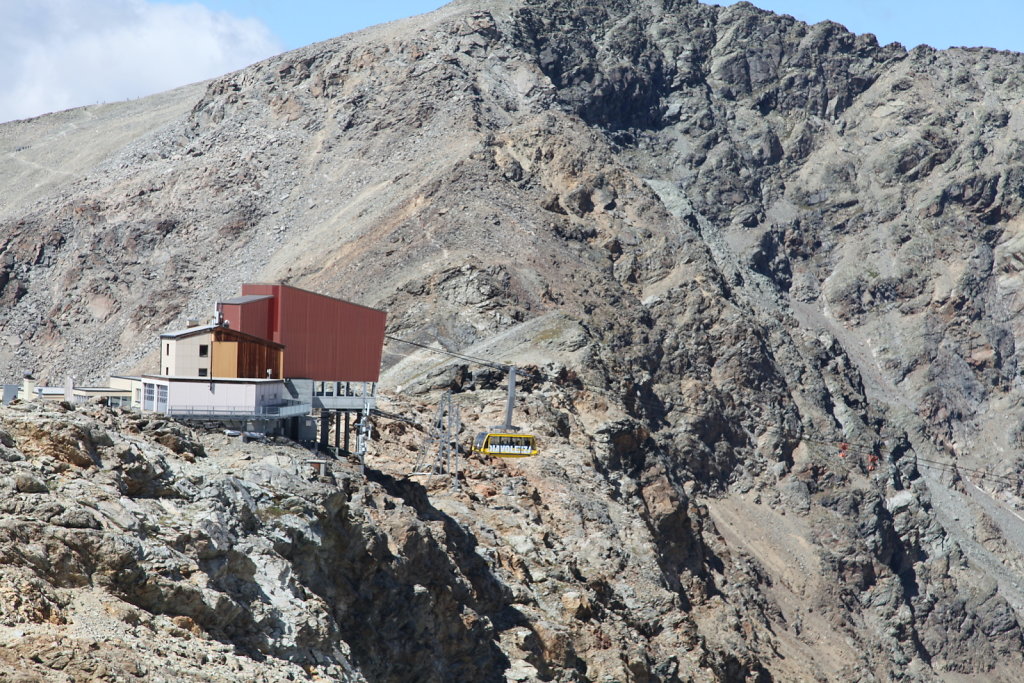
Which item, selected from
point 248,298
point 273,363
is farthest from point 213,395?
point 248,298

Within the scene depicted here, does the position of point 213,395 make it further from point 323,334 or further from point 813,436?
point 813,436

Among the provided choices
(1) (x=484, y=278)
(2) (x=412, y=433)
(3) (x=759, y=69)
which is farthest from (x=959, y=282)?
(2) (x=412, y=433)

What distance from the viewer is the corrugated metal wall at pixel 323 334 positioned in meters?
43.2

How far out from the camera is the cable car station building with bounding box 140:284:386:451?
126 ft

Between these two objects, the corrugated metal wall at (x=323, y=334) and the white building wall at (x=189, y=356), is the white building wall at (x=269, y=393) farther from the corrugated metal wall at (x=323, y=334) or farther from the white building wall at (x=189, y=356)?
the corrugated metal wall at (x=323, y=334)

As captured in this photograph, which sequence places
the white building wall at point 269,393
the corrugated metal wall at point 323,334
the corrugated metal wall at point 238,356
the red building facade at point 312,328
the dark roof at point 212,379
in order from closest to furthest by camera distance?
the dark roof at point 212,379
the white building wall at point 269,393
the corrugated metal wall at point 238,356
the red building facade at point 312,328
the corrugated metal wall at point 323,334

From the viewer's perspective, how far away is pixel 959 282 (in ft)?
472

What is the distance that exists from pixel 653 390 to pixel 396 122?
112ft

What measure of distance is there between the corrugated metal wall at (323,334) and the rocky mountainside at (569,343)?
12.2 feet

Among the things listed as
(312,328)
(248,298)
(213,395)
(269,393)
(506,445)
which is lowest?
(506,445)

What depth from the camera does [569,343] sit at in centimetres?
8569

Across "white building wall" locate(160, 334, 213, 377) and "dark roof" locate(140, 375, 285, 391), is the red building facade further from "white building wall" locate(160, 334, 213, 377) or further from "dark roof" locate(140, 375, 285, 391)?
"dark roof" locate(140, 375, 285, 391)

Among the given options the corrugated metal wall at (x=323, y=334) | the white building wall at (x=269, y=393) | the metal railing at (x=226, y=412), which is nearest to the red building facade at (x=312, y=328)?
the corrugated metal wall at (x=323, y=334)

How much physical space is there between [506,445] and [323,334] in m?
19.4
